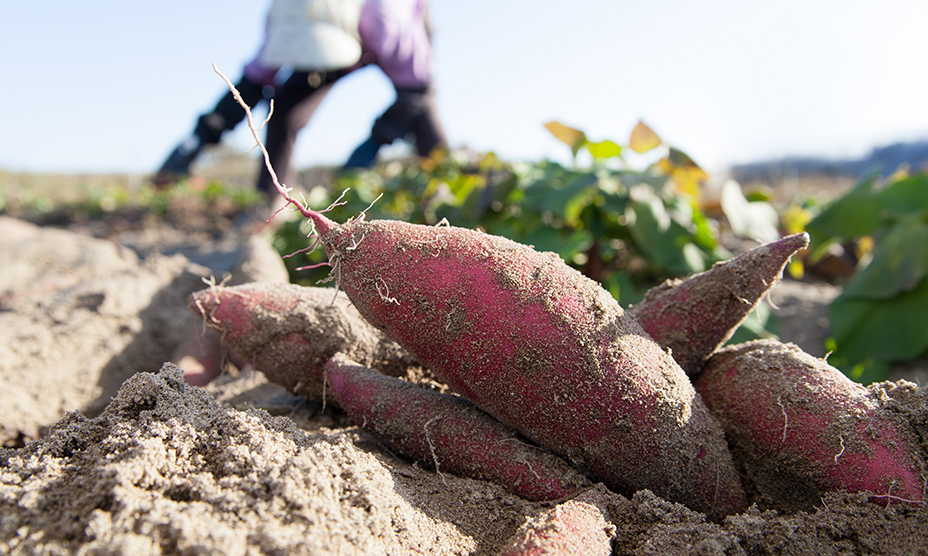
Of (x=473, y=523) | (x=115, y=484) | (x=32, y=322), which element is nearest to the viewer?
(x=115, y=484)

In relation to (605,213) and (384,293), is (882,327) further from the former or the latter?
(384,293)

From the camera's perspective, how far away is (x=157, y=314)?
2.29 m

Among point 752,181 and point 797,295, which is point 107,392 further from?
point 752,181

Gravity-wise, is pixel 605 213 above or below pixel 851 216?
below

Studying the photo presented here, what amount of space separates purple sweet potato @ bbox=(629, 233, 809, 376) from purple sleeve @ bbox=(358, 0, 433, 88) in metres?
4.66

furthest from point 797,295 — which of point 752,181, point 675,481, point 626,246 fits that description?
point 752,181

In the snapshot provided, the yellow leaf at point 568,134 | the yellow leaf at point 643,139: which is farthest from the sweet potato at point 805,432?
the yellow leaf at point 568,134

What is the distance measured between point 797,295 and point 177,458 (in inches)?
131

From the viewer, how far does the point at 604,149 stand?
269cm

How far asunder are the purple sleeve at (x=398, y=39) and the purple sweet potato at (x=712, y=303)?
184 inches

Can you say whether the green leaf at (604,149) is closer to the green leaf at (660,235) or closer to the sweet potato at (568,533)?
the green leaf at (660,235)

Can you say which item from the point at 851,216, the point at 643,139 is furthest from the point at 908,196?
the point at 643,139

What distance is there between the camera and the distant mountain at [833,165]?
43.5ft

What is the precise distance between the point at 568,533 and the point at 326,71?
16.6 ft
